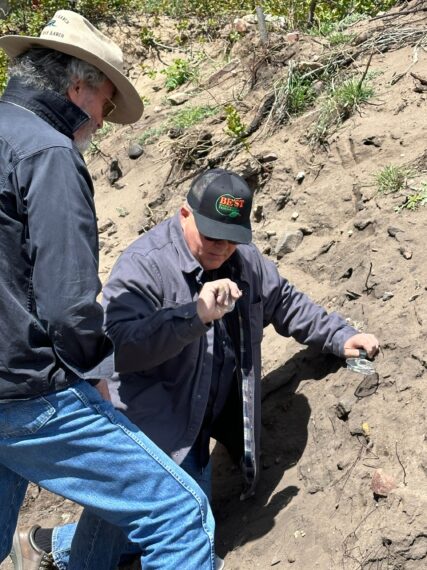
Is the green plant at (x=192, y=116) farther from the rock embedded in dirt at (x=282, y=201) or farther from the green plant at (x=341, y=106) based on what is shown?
the rock embedded in dirt at (x=282, y=201)

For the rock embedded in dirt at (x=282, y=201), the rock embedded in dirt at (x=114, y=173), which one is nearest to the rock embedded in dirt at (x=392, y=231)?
the rock embedded in dirt at (x=282, y=201)

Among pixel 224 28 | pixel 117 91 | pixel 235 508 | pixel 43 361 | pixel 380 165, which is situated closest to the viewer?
pixel 43 361

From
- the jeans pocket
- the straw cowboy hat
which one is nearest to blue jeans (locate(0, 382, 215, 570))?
the jeans pocket

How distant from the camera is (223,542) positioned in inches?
152

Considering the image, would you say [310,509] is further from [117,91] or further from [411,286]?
[117,91]

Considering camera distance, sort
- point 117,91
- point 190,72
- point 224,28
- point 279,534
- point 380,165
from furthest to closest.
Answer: point 224,28, point 190,72, point 380,165, point 279,534, point 117,91

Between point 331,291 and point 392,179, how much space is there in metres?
0.73

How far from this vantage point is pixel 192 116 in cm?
696

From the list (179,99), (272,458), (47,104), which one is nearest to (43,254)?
(47,104)

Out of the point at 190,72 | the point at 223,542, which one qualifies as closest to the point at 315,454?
the point at 223,542

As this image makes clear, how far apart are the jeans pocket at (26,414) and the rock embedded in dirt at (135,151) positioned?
15.8 feet

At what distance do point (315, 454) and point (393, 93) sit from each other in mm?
2746

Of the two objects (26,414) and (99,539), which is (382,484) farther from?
(26,414)

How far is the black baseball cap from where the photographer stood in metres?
3.43
